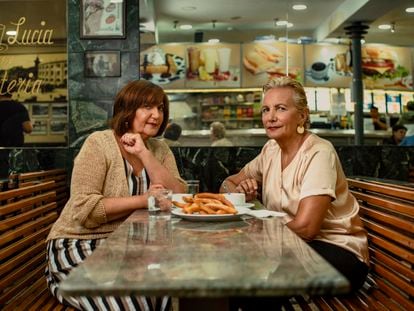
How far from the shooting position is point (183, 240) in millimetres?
1457

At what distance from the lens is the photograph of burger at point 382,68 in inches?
376

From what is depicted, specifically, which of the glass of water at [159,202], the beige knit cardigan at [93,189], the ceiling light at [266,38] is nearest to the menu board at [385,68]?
the ceiling light at [266,38]

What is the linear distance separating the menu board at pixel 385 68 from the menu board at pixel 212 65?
2.52m

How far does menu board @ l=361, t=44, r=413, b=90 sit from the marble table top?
28.3 ft

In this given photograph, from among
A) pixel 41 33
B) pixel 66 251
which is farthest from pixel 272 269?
pixel 41 33

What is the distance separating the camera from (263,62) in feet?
29.8

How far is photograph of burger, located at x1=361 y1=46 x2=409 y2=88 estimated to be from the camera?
9547mm

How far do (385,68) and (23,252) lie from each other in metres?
8.69

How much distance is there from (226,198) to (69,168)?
214cm

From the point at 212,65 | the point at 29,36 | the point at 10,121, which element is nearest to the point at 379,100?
the point at 212,65

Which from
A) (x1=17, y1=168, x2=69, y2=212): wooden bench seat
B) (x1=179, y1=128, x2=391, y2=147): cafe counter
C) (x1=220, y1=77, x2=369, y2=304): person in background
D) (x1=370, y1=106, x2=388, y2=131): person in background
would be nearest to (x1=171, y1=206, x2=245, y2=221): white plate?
(x1=220, y1=77, x2=369, y2=304): person in background

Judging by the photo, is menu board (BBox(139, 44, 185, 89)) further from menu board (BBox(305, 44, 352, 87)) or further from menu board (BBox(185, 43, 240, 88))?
menu board (BBox(305, 44, 352, 87))

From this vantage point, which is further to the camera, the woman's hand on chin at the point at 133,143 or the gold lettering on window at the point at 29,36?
the gold lettering on window at the point at 29,36

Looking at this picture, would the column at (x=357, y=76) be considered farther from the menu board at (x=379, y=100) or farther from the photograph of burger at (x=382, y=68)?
the menu board at (x=379, y=100)
